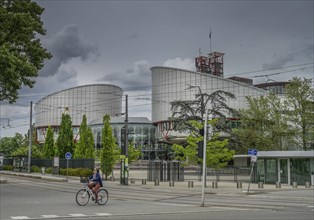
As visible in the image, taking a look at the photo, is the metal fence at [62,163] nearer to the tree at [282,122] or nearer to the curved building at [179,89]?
the tree at [282,122]

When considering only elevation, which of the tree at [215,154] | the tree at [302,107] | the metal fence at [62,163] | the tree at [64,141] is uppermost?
the tree at [302,107]

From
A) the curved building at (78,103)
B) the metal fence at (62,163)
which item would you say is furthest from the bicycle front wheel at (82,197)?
the curved building at (78,103)

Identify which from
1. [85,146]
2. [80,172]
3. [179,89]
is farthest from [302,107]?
[179,89]

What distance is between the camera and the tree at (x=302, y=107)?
2078 inches

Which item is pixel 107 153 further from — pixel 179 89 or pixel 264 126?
pixel 179 89

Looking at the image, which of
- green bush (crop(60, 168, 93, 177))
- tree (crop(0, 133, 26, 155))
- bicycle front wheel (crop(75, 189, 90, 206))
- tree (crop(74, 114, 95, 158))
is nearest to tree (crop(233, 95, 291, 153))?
tree (crop(74, 114, 95, 158))

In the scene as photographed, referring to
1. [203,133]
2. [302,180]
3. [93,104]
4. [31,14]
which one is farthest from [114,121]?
[203,133]

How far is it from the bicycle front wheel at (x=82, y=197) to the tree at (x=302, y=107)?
1546 inches

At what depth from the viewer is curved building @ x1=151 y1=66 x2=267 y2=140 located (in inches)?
4660

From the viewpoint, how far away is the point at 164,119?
135750 millimetres

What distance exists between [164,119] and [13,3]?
109022mm

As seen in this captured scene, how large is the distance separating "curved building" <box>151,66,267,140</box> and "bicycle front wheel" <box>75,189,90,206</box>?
99.1 m

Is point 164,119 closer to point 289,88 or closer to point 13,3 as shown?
point 289,88

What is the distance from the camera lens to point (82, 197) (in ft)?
63.0
